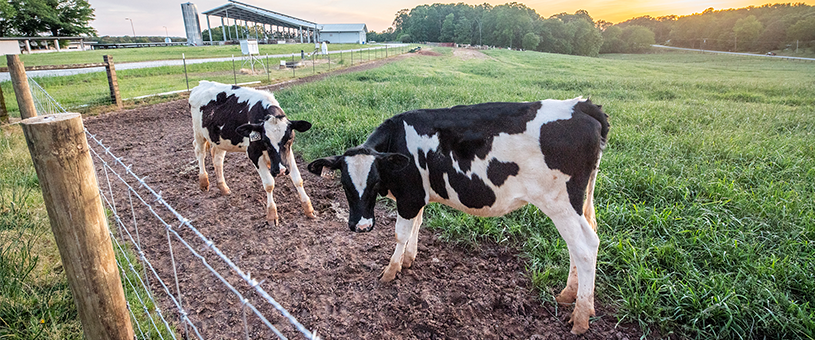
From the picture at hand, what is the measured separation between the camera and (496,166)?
2.99m

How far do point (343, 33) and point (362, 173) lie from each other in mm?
90122

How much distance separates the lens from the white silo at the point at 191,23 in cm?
5891

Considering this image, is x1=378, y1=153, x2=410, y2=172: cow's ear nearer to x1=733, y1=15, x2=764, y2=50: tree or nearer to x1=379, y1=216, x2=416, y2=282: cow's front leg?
x1=379, y1=216, x2=416, y2=282: cow's front leg

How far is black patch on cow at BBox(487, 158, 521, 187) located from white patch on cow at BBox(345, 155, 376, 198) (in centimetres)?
96

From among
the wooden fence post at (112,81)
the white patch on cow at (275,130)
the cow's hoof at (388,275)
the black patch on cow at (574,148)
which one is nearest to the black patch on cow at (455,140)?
the black patch on cow at (574,148)

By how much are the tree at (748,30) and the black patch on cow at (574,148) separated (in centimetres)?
7833

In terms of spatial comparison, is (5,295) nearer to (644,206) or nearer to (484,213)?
(484,213)

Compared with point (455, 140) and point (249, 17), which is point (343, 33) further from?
point (455, 140)

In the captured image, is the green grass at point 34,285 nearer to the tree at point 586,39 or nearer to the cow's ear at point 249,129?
the cow's ear at point 249,129

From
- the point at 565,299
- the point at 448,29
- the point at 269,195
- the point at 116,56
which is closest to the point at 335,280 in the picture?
the point at 269,195

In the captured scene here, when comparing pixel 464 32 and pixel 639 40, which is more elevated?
pixel 464 32

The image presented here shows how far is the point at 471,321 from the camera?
3182 millimetres

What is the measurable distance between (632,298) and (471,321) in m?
1.35

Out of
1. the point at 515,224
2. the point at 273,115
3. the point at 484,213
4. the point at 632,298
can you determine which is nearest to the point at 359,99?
the point at 273,115
